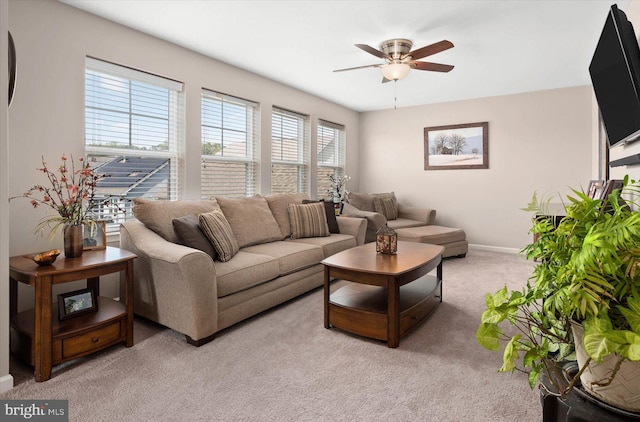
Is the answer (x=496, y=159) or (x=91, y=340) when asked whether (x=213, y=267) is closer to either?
(x=91, y=340)

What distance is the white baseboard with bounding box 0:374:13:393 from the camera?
1.83 metres

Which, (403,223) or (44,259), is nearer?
(44,259)

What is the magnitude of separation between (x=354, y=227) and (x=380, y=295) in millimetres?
1585

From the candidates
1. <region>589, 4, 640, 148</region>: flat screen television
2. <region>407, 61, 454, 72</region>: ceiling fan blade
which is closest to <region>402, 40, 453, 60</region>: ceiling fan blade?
<region>407, 61, 454, 72</region>: ceiling fan blade

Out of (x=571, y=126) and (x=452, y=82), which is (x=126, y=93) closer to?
(x=452, y=82)

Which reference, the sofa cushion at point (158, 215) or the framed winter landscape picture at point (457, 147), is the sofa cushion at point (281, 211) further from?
the framed winter landscape picture at point (457, 147)

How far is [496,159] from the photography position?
18.2ft

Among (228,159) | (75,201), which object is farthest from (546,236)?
(228,159)

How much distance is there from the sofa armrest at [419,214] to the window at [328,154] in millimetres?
1306

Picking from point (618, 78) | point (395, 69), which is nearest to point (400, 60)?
point (395, 69)

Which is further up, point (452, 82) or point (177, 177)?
point (452, 82)

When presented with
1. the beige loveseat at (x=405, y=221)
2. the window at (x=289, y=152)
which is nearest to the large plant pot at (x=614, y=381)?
the beige loveseat at (x=405, y=221)

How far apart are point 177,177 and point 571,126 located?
210 inches

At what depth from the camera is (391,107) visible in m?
6.36
